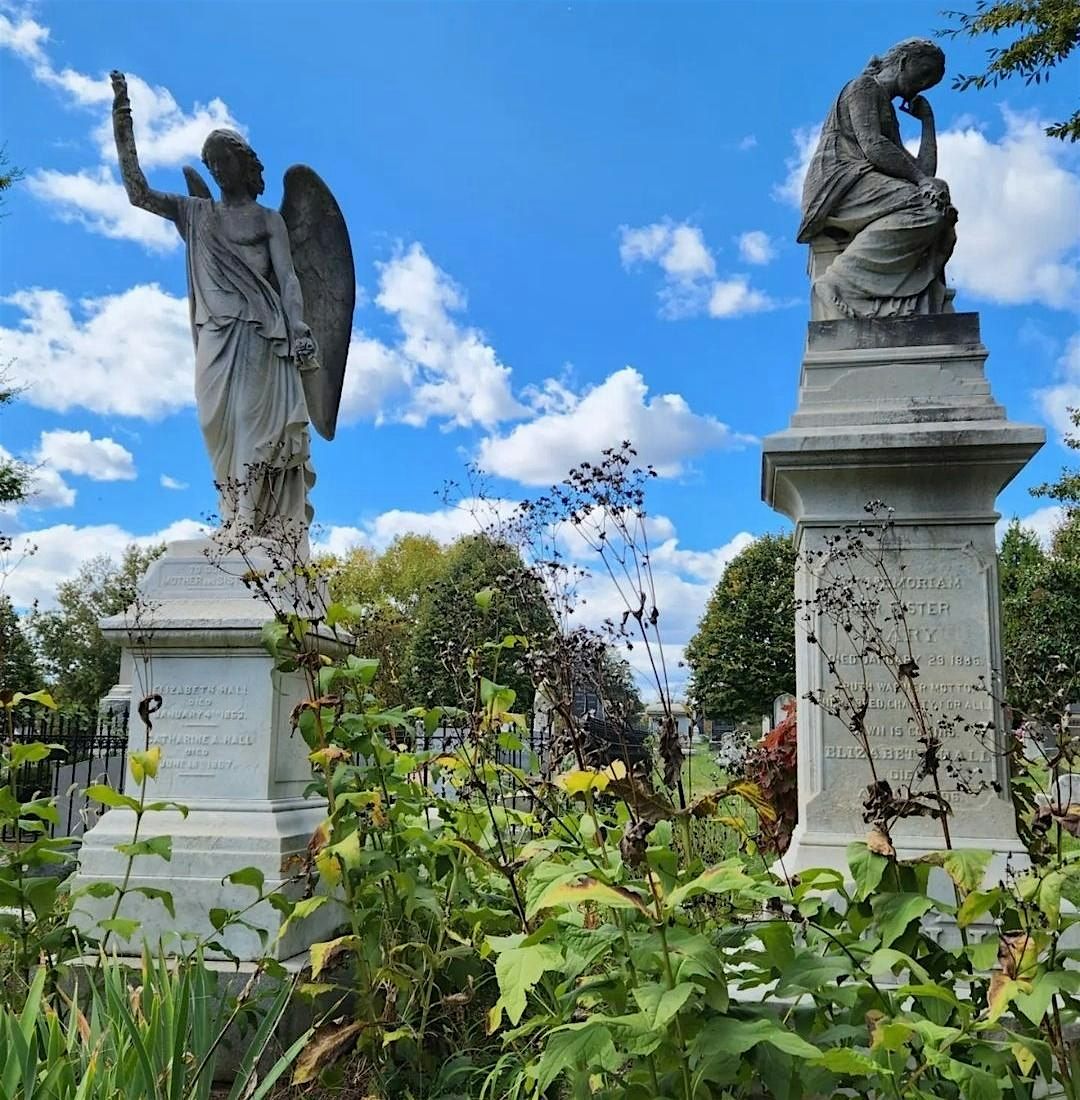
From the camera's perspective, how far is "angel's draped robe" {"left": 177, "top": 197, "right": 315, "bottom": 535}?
575 cm

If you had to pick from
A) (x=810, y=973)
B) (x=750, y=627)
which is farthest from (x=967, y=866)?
(x=750, y=627)

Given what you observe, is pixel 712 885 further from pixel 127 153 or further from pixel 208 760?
pixel 127 153

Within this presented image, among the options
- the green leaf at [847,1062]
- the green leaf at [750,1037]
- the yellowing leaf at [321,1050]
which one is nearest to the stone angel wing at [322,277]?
the yellowing leaf at [321,1050]

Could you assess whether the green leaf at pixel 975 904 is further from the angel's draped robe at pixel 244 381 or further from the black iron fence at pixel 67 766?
the black iron fence at pixel 67 766

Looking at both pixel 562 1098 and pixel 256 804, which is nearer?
pixel 562 1098

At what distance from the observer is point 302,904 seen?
3.07 meters

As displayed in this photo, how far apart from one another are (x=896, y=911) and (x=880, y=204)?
391cm

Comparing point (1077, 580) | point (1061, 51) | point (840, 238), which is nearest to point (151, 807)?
point (840, 238)

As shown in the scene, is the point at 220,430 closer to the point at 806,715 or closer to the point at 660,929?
the point at 806,715

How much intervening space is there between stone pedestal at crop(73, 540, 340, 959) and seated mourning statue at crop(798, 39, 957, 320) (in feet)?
12.0

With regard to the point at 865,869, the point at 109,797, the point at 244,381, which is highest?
the point at 244,381

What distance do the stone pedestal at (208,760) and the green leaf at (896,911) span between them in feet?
9.71

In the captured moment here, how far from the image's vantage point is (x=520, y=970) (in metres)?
2.24

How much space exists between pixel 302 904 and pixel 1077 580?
2573cm
